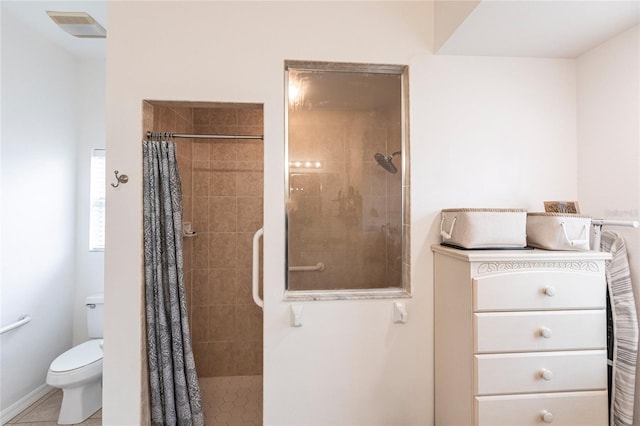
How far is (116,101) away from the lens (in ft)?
5.25

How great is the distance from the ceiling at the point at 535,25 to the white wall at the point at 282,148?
0.10m

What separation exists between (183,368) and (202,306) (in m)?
0.86

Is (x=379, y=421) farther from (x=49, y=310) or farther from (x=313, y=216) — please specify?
(x=49, y=310)

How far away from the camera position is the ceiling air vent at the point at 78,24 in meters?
2.07

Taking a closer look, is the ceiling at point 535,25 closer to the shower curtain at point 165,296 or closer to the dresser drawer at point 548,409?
the shower curtain at point 165,296

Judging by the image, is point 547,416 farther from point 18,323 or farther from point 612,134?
point 18,323

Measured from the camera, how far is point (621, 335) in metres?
1.47

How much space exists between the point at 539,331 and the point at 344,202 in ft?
3.54

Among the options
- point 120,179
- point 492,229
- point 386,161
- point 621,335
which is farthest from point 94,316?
point 621,335

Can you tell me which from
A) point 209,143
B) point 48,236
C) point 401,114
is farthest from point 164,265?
point 401,114

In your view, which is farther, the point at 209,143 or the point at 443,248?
the point at 209,143

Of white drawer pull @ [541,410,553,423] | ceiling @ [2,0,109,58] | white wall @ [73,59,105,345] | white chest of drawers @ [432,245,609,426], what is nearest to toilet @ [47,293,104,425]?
white wall @ [73,59,105,345]

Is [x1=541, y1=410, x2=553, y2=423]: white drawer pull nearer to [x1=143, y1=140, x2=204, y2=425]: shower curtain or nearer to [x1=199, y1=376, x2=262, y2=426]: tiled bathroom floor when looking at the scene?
[x1=199, y1=376, x2=262, y2=426]: tiled bathroom floor

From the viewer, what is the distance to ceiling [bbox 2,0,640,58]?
1.34m
